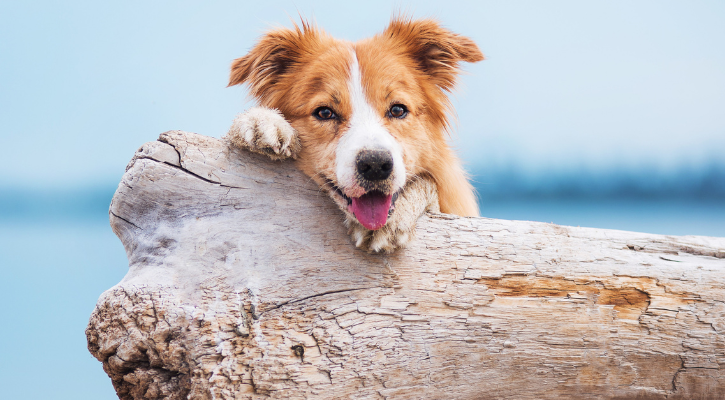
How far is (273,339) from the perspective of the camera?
186 centimetres

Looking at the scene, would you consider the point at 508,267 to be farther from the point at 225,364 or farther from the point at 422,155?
the point at 225,364

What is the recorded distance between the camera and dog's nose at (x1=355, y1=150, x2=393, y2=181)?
206cm

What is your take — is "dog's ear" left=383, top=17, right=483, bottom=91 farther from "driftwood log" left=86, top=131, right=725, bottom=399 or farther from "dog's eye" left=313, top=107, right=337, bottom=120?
"driftwood log" left=86, top=131, right=725, bottom=399

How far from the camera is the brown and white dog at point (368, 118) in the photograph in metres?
2.12

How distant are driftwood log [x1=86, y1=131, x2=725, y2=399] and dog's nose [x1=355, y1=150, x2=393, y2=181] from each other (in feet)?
0.79

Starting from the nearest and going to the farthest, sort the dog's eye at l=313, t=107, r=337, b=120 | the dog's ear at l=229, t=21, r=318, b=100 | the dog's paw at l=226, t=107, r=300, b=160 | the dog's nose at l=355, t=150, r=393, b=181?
the dog's nose at l=355, t=150, r=393, b=181
the dog's paw at l=226, t=107, r=300, b=160
the dog's eye at l=313, t=107, r=337, b=120
the dog's ear at l=229, t=21, r=318, b=100

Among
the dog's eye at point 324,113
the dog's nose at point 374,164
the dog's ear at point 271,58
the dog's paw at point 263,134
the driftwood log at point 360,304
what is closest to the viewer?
the driftwood log at point 360,304

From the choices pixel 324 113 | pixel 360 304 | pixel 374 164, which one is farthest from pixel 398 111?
pixel 360 304

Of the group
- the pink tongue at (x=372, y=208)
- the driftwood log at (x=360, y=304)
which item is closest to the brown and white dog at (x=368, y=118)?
the pink tongue at (x=372, y=208)

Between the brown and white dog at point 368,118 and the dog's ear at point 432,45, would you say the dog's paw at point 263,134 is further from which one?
the dog's ear at point 432,45

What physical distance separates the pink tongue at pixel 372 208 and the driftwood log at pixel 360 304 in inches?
4.2

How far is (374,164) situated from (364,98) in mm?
484

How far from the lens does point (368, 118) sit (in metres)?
2.36

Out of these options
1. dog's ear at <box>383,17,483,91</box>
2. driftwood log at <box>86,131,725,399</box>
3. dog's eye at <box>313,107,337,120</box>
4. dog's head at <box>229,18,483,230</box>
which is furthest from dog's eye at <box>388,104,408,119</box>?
driftwood log at <box>86,131,725,399</box>
